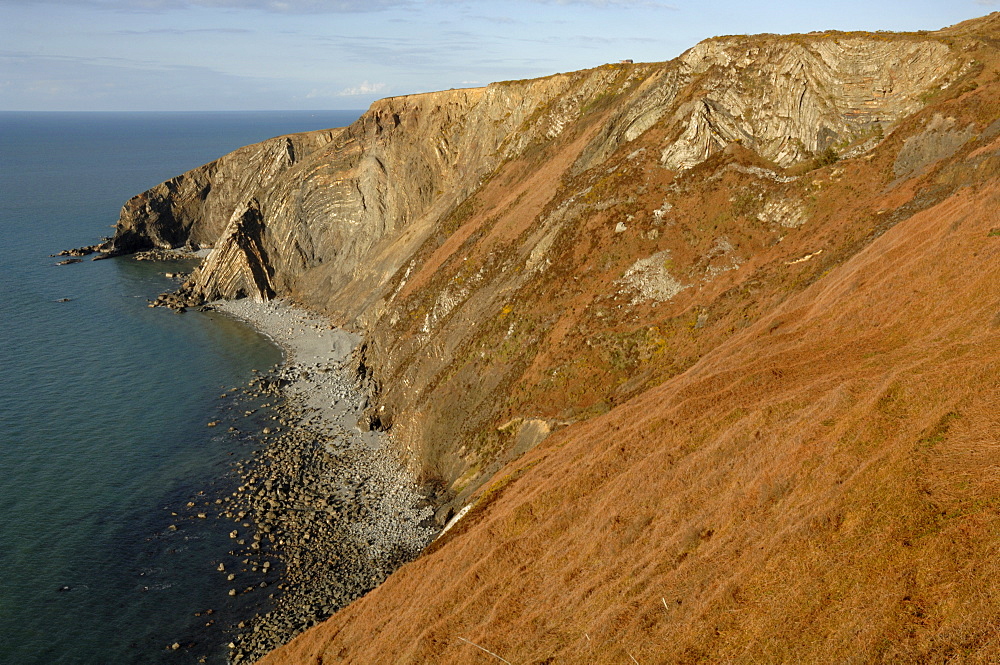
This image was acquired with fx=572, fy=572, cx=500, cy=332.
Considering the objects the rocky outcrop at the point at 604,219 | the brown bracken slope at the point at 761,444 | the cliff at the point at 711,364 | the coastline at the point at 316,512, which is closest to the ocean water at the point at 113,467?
the coastline at the point at 316,512

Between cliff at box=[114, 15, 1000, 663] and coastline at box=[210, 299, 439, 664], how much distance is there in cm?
334

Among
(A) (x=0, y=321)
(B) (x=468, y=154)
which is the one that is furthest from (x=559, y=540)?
(A) (x=0, y=321)

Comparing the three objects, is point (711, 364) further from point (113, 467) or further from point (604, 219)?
point (113, 467)

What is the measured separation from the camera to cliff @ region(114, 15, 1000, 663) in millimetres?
14141

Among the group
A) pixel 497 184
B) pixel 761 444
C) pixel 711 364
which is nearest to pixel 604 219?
pixel 711 364

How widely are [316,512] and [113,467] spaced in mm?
18119

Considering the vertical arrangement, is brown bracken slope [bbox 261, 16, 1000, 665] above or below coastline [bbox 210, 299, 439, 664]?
above

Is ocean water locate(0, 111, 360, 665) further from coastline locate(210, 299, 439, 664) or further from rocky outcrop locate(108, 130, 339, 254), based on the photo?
rocky outcrop locate(108, 130, 339, 254)

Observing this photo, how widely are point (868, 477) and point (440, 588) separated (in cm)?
1531

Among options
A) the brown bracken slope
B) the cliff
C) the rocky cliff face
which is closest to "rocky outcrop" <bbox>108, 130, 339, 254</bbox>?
the rocky cliff face

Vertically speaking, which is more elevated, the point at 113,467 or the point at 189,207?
the point at 189,207

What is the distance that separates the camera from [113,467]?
145ft

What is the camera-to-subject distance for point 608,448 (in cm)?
2412

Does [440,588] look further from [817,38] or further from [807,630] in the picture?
[817,38]
